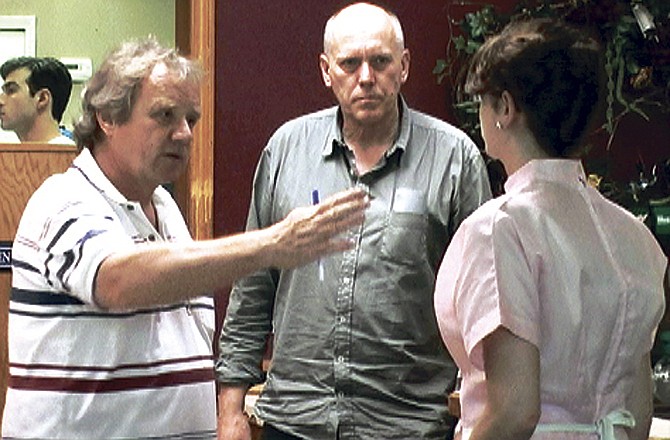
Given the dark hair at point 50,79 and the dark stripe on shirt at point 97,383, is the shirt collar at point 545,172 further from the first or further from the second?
the dark hair at point 50,79

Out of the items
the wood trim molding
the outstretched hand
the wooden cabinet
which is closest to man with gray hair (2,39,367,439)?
the outstretched hand

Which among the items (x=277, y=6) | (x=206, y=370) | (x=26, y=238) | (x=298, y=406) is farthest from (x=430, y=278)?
(x=277, y=6)

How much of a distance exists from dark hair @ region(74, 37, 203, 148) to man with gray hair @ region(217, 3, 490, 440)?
63 centimetres

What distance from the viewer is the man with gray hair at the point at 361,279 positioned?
320 cm

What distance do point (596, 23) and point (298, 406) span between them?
1.31 meters

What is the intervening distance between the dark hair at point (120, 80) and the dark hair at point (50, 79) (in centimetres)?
285

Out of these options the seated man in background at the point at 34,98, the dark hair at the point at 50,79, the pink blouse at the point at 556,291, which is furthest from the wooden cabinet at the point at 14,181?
the pink blouse at the point at 556,291

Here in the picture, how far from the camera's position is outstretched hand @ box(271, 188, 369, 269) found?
2.31 metres

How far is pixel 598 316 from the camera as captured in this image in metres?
2.08

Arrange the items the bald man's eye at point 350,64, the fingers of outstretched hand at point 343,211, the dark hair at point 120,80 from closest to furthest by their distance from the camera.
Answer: the fingers of outstretched hand at point 343,211 < the dark hair at point 120,80 < the bald man's eye at point 350,64

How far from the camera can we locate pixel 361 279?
3223mm

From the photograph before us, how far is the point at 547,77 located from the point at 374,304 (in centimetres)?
120

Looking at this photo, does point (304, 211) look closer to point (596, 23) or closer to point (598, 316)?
point (598, 316)

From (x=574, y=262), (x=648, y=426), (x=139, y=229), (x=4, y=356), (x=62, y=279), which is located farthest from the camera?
Answer: (x=4, y=356)
